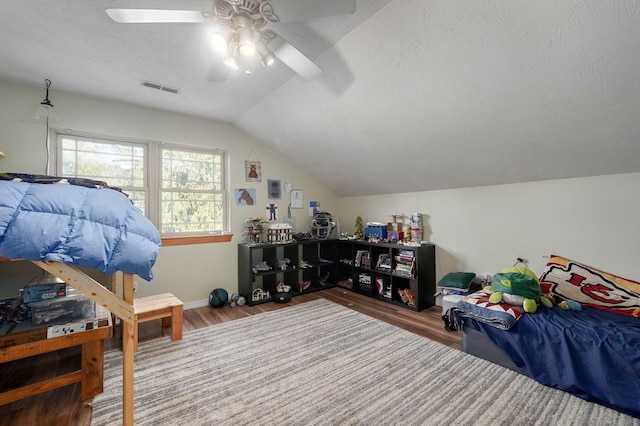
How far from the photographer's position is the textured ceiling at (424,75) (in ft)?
5.14

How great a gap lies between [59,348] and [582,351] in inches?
131

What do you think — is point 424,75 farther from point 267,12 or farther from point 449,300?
point 449,300

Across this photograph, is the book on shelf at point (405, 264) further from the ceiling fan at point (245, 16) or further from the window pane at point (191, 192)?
the ceiling fan at point (245, 16)

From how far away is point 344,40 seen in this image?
6.53ft

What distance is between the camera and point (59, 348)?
1.62m

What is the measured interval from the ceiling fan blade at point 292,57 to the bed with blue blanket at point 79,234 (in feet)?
4.11

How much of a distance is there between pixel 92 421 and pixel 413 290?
3147 mm

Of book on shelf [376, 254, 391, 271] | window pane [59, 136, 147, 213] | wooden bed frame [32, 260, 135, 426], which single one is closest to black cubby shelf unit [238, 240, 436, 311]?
book on shelf [376, 254, 391, 271]

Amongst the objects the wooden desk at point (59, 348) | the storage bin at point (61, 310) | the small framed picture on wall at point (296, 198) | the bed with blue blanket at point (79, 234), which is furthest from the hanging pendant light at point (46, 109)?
the small framed picture on wall at point (296, 198)

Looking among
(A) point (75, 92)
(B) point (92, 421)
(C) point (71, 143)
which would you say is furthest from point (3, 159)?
(B) point (92, 421)

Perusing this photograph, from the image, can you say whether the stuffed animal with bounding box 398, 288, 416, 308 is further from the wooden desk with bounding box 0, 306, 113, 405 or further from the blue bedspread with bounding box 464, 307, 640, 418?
the wooden desk with bounding box 0, 306, 113, 405

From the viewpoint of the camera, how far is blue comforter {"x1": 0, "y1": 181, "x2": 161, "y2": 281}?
1057 millimetres

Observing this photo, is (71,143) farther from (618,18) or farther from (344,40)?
(618,18)

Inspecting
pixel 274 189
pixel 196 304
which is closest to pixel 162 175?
pixel 274 189
